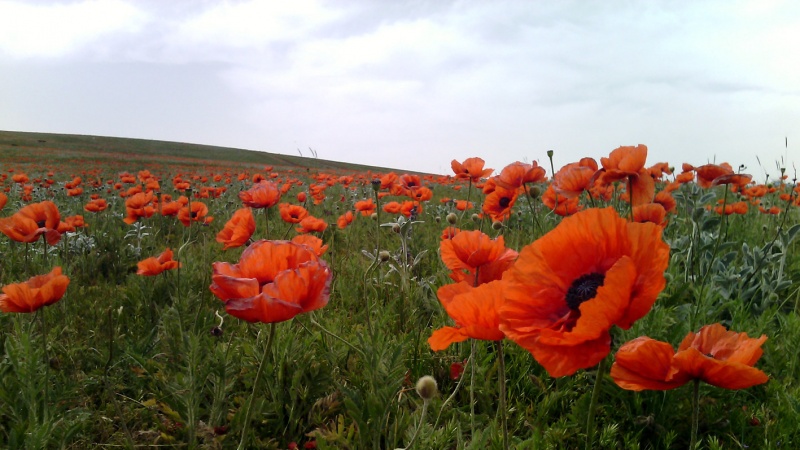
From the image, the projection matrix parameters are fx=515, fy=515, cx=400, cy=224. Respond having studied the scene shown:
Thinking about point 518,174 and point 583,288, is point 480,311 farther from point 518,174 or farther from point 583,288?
point 518,174

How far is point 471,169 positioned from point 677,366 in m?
3.09

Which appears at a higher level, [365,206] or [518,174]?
[518,174]

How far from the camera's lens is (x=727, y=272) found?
287 cm

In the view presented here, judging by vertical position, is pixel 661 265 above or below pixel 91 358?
above

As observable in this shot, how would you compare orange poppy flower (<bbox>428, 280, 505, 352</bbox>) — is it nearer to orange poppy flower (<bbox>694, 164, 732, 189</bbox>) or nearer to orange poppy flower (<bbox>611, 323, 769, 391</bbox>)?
orange poppy flower (<bbox>611, 323, 769, 391</bbox>)

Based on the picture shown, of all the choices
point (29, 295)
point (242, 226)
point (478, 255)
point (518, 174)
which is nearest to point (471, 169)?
point (518, 174)

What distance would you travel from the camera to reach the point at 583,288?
0.94m

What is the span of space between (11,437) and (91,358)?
88 centimetres

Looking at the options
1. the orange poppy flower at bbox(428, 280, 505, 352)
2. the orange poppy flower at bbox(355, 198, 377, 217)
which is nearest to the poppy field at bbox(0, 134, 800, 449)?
the orange poppy flower at bbox(428, 280, 505, 352)

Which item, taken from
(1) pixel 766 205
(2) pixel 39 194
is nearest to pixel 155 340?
(1) pixel 766 205

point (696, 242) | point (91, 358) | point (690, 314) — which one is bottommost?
point (91, 358)

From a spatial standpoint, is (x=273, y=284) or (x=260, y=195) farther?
(x=260, y=195)

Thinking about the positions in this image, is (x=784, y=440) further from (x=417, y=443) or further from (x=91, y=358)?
(x=91, y=358)

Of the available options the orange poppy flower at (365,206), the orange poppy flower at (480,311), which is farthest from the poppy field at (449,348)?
the orange poppy flower at (365,206)
